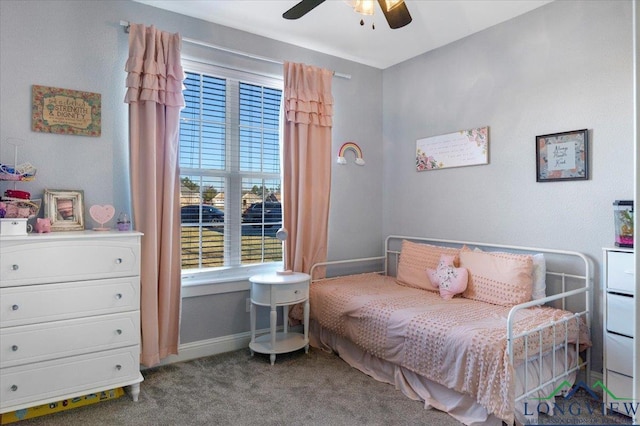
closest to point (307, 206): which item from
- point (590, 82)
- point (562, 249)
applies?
point (562, 249)

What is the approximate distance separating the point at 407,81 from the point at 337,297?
2214 millimetres

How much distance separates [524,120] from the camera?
290cm

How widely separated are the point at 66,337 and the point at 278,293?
51.4 inches

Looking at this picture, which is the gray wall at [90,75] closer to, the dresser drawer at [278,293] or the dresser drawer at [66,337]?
the dresser drawer at [278,293]

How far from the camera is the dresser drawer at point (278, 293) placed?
2859mm

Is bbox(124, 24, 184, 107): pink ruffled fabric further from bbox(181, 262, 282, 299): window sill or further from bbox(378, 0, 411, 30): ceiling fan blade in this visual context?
bbox(378, 0, 411, 30): ceiling fan blade

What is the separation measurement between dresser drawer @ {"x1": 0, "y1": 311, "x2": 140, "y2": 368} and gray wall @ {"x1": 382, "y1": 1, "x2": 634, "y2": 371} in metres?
2.57

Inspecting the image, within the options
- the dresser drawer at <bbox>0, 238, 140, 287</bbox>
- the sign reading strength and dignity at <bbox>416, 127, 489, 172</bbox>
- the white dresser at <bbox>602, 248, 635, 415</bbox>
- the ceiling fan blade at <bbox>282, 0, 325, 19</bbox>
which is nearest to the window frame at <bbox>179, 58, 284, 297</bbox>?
the dresser drawer at <bbox>0, 238, 140, 287</bbox>

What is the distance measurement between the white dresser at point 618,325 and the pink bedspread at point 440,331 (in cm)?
19

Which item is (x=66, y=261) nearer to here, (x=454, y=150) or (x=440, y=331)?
(x=440, y=331)

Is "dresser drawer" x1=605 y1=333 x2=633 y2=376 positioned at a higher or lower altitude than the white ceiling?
lower

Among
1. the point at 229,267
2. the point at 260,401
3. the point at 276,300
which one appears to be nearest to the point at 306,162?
the point at 229,267

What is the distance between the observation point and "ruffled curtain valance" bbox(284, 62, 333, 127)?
3.32 m
